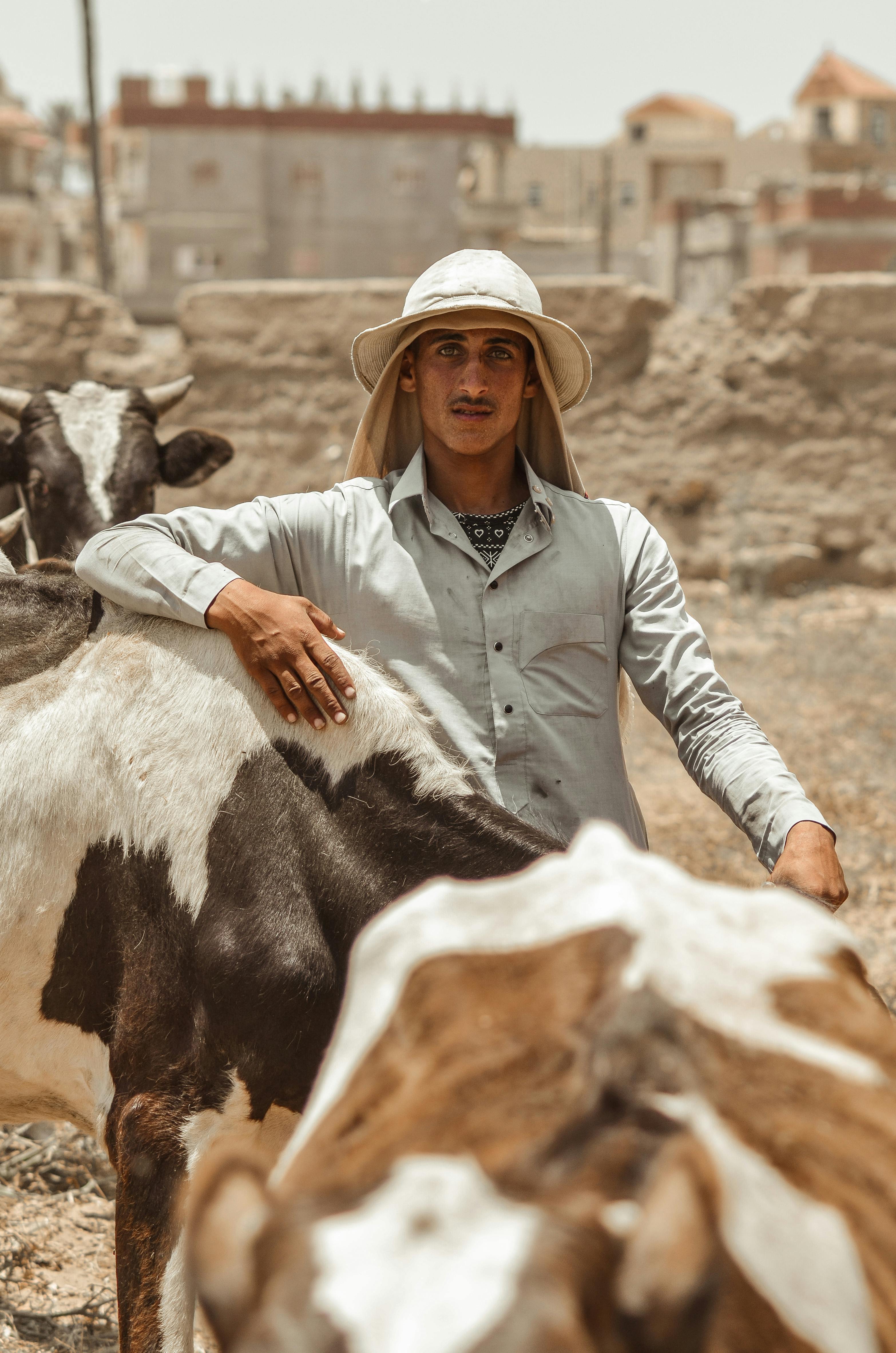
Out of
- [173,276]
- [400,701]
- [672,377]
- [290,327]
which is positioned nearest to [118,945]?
[400,701]

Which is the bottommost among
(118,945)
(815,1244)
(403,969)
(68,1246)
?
(68,1246)

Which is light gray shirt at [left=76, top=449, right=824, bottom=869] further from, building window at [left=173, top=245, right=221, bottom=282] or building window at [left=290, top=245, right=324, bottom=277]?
building window at [left=290, top=245, right=324, bottom=277]

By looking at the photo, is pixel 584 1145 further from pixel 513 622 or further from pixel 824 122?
pixel 824 122

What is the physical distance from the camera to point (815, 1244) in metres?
1.00

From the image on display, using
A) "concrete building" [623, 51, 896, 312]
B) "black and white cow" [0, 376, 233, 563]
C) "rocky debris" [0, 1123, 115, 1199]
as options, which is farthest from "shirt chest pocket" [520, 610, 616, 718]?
"concrete building" [623, 51, 896, 312]

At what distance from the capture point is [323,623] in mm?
2197

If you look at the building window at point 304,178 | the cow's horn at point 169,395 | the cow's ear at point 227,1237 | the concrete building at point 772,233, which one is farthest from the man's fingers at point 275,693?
the building window at point 304,178

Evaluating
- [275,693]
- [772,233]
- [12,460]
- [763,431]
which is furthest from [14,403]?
[772,233]

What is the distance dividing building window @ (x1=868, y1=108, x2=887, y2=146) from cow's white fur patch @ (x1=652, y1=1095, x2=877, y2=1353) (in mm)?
68323

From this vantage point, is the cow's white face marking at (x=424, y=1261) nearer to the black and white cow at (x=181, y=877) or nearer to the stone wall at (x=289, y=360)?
the black and white cow at (x=181, y=877)

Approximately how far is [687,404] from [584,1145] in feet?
31.6

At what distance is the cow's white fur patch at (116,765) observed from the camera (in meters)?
2.12

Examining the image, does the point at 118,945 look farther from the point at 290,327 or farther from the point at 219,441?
the point at 290,327

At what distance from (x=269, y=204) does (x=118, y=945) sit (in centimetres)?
4202
